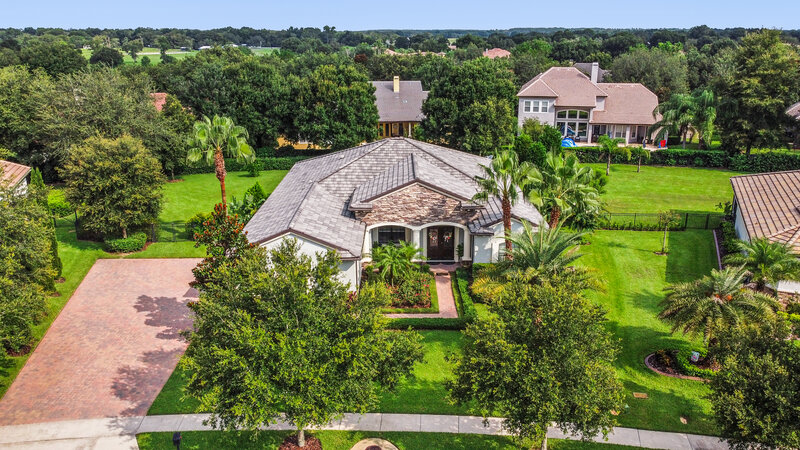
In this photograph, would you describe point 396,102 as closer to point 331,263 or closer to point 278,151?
point 278,151

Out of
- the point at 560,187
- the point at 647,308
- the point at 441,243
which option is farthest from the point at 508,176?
the point at 647,308

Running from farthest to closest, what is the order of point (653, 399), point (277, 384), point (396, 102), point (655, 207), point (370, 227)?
point (396, 102), point (655, 207), point (370, 227), point (653, 399), point (277, 384)

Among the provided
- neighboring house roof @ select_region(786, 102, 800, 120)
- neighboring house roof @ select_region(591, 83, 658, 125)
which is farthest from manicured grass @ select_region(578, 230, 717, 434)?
neighboring house roof @ select_region(786, 102, 800, 120)

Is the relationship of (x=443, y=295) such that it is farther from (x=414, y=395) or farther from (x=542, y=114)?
(x=542, y=114)

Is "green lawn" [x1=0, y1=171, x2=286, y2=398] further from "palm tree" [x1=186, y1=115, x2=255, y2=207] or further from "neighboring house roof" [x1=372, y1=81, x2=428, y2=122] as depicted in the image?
"neighboring house roof" [x1=372, y1=81, x2=428, y2=122]

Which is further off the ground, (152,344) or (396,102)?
(396,102)

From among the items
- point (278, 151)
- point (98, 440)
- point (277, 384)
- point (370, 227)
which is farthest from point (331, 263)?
point (278, 151)

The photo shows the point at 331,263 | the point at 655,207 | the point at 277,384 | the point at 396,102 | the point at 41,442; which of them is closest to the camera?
the point at 277,384
